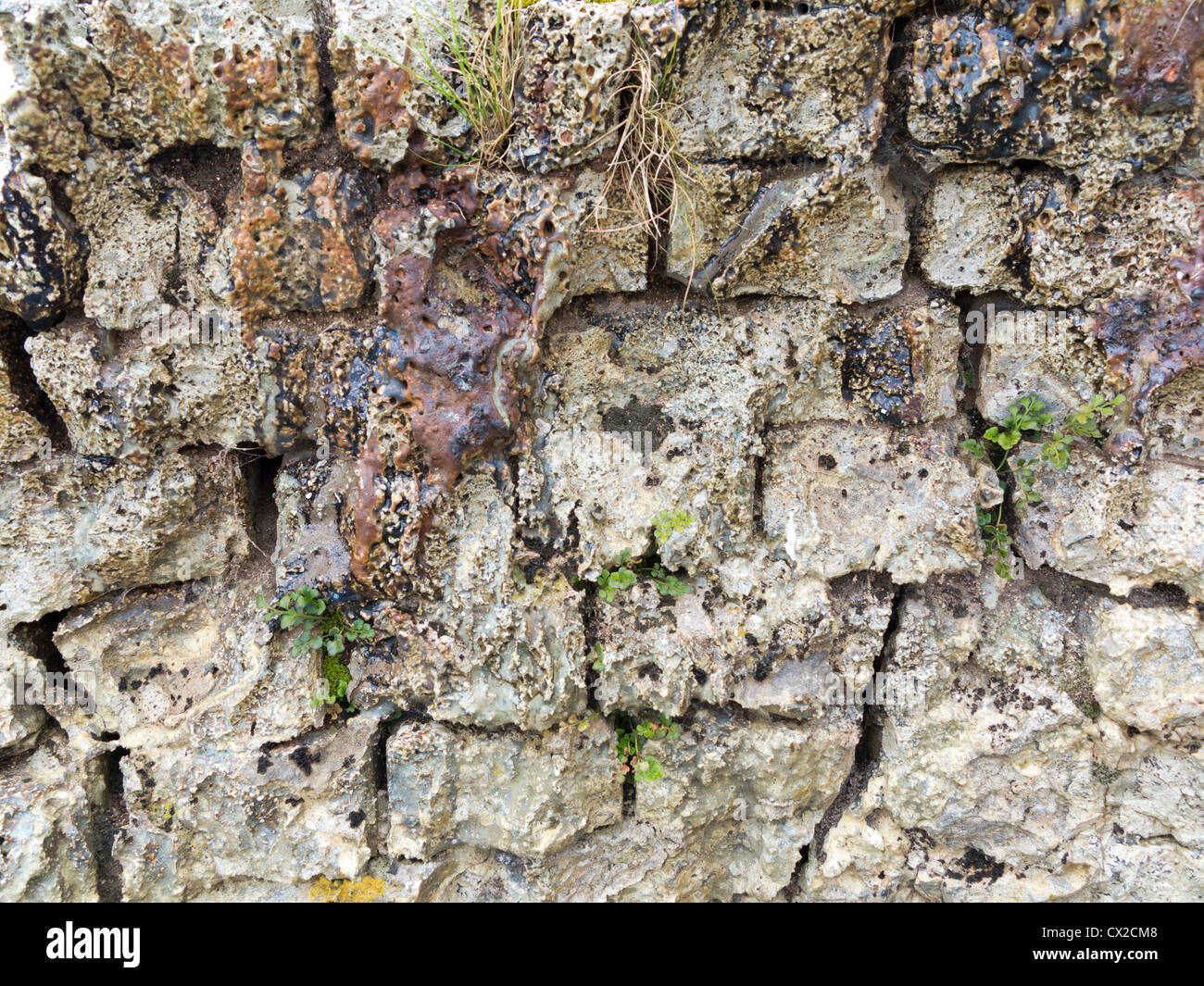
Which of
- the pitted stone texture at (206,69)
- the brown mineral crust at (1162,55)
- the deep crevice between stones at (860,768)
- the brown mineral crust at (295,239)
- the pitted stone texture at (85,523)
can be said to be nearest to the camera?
the brown mineral crust at (1162,55)

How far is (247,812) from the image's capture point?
2748mm

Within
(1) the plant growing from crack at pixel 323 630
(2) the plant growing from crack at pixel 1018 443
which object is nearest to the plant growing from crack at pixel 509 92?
(2) the plant growing from crack at pixel 1018 443

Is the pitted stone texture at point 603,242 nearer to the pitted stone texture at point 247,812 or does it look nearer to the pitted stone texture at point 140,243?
the pitted stone texture at point 140,243

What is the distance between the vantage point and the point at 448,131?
95.3 inches

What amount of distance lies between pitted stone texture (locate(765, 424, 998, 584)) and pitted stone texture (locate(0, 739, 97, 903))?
108 inches

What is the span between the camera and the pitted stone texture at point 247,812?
9.02 feet

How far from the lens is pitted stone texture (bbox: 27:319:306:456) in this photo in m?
2.50

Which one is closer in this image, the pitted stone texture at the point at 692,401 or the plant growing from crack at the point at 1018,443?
the plant growing from crack at the point at 1018,443

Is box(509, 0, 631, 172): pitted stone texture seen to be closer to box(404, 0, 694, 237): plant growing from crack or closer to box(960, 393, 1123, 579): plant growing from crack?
box(404, 0, 694, 237): plant growing from crack

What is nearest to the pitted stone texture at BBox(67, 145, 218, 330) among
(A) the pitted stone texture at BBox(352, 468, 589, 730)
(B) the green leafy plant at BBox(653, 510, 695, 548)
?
(A) the pitted stone texture at BBox(352, 468, 589, 730)

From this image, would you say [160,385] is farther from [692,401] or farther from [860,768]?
[860,768]

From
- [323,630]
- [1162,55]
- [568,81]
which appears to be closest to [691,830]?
[323,630]

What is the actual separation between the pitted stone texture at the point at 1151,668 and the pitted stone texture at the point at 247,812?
2.65 metres

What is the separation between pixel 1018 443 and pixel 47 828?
12.2ft
